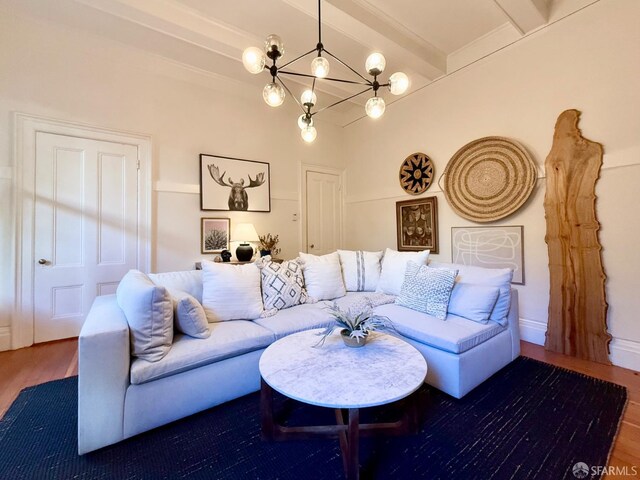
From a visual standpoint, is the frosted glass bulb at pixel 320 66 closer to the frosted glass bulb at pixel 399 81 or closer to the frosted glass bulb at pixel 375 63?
the frosted glass bulb at pixel 375 63

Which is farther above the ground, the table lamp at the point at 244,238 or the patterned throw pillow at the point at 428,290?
the table lamp at the point at 244,238

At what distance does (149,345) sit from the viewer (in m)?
1.58

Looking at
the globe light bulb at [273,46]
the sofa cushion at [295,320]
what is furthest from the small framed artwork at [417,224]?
the globe light bulb at [273,46]

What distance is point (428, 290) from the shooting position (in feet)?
7.74

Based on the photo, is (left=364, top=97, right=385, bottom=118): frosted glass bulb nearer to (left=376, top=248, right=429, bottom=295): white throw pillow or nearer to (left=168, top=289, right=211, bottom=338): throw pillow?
(left=376, top=248, right=429, bottom=295): white throw pillow

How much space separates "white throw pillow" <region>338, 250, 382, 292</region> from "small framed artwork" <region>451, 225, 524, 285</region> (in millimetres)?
1095

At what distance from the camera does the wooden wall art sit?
94.5 inches

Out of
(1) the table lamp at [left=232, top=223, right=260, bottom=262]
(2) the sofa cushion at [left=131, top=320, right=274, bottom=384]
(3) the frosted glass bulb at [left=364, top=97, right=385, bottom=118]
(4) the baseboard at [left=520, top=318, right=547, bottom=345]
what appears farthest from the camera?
(1) the table lamp at [left=232, top=223, right=260, bottom=262]

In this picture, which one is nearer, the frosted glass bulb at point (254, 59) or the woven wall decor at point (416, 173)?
the frosted glass bulb at point (254, 59)

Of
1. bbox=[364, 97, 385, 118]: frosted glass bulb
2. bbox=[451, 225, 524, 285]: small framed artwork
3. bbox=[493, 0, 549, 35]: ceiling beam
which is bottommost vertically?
bbox=[451, 225, 524, 285]: small framed artwork

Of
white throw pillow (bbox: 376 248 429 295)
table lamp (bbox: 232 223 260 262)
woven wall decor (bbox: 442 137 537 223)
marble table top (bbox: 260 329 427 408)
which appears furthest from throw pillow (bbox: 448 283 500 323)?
table lamp (bbox: 232 223 260 262)

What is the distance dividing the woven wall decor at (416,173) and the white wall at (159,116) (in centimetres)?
155

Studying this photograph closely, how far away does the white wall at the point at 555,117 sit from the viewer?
2291mm

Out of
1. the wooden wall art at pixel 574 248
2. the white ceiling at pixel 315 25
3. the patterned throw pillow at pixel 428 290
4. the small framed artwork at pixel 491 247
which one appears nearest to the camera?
the patterned throw pillow at pixel 428 290
